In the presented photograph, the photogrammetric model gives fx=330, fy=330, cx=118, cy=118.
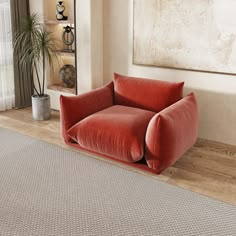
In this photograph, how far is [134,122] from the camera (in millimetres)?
2938

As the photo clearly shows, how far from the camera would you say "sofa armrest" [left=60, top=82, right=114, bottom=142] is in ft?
10.5

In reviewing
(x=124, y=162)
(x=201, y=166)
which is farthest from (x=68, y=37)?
(x=201, y=166)

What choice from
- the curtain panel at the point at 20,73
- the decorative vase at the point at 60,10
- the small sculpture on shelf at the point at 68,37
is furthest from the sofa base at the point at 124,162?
the decorative vase at the point at 60,10

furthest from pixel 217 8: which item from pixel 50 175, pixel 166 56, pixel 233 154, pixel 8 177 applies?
pixel 8 177

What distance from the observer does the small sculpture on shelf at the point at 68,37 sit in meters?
4.44

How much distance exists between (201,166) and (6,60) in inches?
117

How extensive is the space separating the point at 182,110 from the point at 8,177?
1.61m

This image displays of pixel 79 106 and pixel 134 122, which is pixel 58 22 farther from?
pixel 134 122

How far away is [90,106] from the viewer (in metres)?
3.37

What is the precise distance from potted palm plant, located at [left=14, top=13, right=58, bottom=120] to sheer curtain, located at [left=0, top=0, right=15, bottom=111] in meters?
0.12

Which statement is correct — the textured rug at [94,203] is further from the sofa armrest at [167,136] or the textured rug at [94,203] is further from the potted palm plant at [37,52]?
the potted palm plant at [37,52]

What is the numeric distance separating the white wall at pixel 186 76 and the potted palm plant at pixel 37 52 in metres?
0.75

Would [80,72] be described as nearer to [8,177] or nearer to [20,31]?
[20,31]

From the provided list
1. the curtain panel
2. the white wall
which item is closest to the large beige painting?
the white wall
